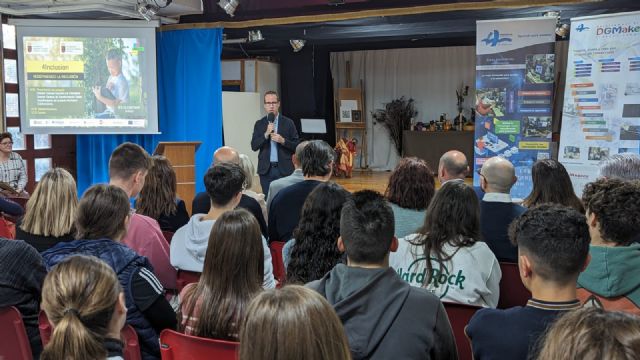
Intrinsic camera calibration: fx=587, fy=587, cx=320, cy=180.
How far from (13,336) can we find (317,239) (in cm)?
120

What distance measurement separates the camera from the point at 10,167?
672cm

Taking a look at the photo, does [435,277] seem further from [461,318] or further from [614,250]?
[614,250]

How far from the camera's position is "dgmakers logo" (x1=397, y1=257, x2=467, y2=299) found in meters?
2.33

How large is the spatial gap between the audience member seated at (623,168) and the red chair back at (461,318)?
1.78 meters

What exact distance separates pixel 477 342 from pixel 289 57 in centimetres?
1072

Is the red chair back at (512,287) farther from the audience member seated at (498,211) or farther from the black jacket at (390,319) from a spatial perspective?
the black jacket at (390,319)

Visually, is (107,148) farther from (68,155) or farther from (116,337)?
(116,337)

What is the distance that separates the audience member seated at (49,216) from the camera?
271cm

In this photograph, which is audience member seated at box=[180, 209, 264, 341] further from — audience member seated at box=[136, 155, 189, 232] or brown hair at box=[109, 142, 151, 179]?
audience member seated at box=[136, 155, 189, 232]

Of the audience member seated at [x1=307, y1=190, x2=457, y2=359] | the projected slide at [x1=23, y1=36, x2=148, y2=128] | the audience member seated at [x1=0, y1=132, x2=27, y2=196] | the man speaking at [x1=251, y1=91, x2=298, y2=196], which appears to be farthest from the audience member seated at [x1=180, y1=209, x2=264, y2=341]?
the projected slide at [x1=23, y1=36, x2=148, y2=128]

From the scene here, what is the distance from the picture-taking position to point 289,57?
1187 centimetres

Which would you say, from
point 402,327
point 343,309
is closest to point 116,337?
point 343,309

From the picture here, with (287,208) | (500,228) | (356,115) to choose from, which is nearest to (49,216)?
(287,208)

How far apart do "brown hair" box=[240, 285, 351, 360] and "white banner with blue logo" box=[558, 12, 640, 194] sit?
483cm
